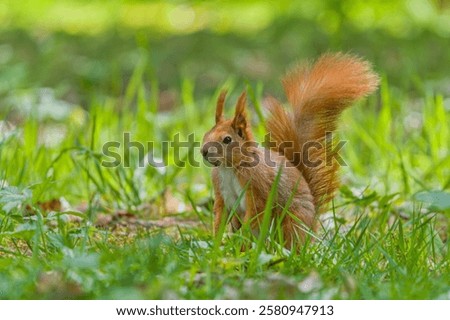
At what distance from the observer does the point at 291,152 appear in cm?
292

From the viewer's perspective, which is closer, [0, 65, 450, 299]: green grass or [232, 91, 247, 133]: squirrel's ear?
[0, 65, 450, 299]: green grass

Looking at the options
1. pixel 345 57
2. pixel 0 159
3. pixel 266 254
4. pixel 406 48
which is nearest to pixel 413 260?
pixel 266 254

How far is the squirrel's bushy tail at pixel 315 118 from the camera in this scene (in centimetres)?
287

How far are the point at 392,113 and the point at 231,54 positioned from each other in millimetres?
2393

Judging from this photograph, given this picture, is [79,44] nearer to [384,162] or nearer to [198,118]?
[198,118]

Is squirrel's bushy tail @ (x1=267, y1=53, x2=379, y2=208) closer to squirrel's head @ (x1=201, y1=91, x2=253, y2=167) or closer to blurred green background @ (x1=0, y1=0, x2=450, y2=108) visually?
squirrel's head @ (x1=201, y1=91, x2=253, y2=167)

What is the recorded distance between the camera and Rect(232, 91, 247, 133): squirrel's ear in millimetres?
2666

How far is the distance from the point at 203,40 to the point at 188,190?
3.99 m

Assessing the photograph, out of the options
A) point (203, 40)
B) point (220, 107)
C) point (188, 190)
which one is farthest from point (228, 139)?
point (203, 40)

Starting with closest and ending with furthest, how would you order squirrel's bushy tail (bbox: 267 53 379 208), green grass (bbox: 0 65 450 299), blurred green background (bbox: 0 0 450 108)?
green grass (bbox: 0 65 450 299) < squirrel's bushy tail (bbox: 267 53 379 208) < blurred green background (bbox: 0 0 450 108)

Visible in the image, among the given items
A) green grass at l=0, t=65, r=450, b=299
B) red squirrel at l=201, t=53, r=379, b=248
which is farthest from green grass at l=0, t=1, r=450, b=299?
red squirrel at l=201, t=53, r=379, b=248

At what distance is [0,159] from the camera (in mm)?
3516

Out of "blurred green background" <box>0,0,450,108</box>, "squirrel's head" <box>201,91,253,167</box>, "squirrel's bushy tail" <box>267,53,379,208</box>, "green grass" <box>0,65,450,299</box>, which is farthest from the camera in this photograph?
"blurred green background" <box>0,0,450,108</box>
